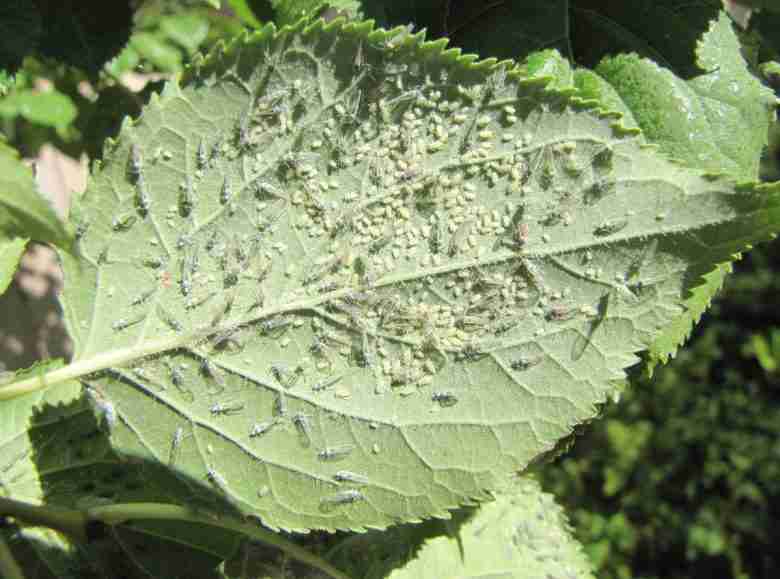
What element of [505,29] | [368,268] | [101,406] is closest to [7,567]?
[101,406]

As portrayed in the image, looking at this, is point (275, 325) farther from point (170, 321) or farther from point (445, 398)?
point (445, 398)

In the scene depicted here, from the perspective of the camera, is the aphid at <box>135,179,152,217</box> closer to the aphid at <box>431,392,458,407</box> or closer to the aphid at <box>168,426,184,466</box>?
the aphid at <box>168,426,184,466</box>

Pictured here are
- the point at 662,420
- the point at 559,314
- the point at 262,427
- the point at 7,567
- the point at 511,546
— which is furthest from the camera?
the point at 662,420

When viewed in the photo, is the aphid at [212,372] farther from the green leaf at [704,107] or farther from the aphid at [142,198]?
the green leaf at [704,107]

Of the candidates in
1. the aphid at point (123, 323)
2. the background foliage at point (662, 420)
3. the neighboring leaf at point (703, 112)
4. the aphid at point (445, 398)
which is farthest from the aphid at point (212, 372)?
the background foliage at point (662, 420)

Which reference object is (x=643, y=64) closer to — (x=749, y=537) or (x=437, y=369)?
(x=437, y=369)

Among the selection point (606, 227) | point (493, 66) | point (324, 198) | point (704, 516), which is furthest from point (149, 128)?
point (704, 516)
